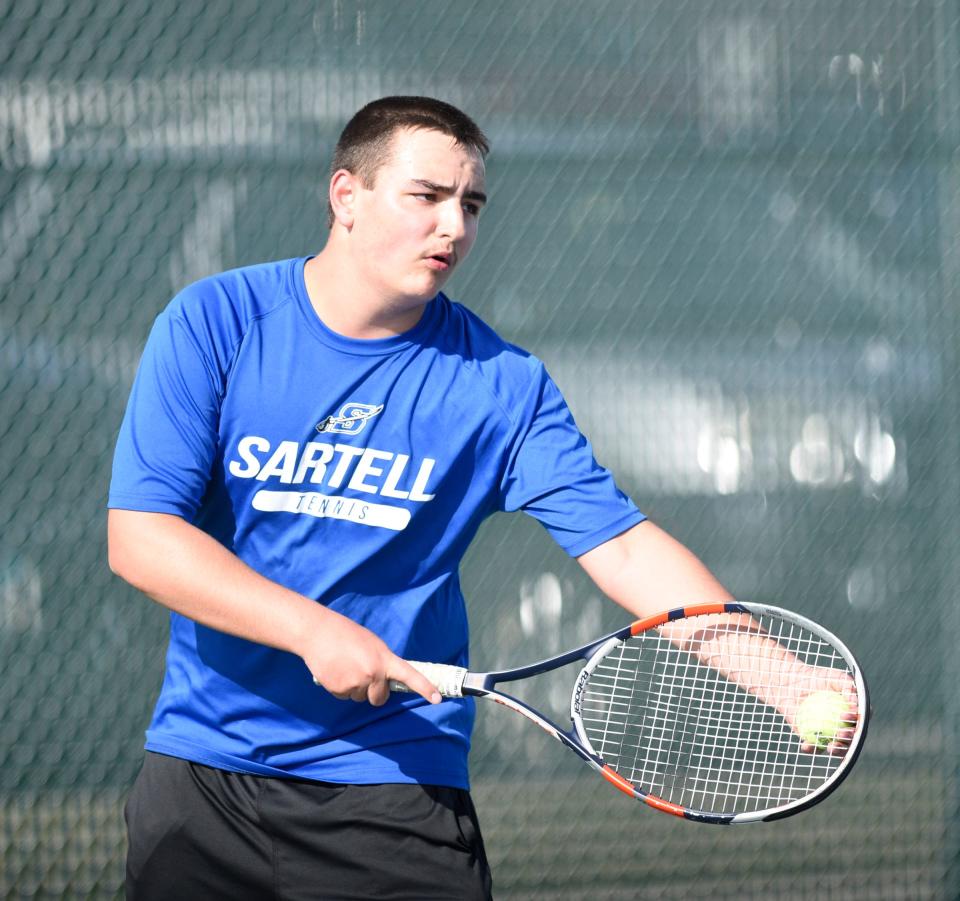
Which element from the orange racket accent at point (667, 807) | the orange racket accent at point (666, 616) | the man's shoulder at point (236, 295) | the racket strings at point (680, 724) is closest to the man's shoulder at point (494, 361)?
the man's shoulder at point (236, 295)

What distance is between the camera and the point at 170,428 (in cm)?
179

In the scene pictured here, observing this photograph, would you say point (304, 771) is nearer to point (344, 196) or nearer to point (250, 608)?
point (250, 608)

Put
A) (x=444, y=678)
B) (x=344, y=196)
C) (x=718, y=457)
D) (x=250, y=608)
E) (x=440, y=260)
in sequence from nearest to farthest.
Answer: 1. (x=250, y=608)
2. (x=444, y=678)
3. (x=440, y=260)
4. (x=344, y=196)
5. (x=718, y=457)

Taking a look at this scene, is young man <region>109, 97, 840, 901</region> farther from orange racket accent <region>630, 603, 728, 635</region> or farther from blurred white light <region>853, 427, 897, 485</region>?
blurred white light <region>853, 427, 897, 485</region>

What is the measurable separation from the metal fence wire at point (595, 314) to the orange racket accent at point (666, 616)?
59.9 inches

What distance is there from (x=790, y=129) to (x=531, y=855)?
1.96 m

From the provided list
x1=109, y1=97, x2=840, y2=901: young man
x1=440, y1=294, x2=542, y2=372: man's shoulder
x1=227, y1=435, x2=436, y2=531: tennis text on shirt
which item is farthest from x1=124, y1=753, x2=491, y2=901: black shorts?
x1=440, y1=294, x2=542, y2=372: man's shoulder

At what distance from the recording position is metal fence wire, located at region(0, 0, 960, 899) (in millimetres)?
3295

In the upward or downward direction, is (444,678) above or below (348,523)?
below

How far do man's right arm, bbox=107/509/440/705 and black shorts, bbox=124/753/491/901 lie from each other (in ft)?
0.95

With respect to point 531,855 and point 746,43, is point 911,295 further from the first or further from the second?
point 531,855

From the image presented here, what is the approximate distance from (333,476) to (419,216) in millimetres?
377

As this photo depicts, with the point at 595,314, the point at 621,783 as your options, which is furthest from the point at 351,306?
the point at 595,314

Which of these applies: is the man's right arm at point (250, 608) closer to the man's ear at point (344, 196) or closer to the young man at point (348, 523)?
the young man at point (348, 523)
